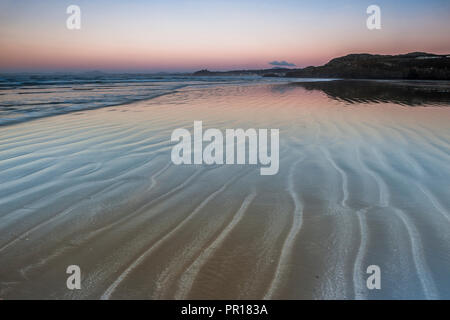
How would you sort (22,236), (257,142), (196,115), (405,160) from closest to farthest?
(22,236)
(405,160)
(257,142)
(196,115)

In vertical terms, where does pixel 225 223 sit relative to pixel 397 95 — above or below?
below

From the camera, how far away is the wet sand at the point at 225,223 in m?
1.57

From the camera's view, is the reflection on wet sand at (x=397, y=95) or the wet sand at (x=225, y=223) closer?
the wet sand at (x=225, y=223)

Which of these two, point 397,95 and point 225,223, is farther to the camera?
point 397,95

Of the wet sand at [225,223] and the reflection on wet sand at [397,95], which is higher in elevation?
the reflection on wet sand at [397,95]

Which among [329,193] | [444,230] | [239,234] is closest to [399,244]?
[444,230]

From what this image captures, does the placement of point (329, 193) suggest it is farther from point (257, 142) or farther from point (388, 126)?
point (388, 126)

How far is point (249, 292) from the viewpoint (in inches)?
59.2

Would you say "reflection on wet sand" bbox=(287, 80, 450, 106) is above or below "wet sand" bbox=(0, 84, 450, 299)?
above

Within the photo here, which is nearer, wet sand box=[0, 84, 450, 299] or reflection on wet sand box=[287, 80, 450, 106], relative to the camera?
wet sand box=[0, 84, 450, 299]

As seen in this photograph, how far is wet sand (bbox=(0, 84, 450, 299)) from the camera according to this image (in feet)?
5.16

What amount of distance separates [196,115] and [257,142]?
334cm

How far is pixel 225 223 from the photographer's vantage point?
2236 millimetres
